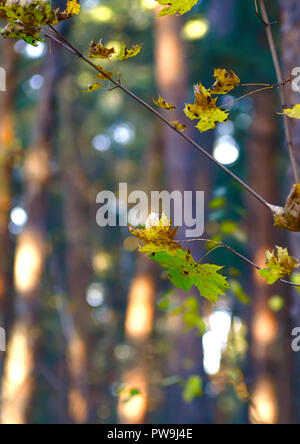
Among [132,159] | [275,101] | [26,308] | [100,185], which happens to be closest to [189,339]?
[26,308]

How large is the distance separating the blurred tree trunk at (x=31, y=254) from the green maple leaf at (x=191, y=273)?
21.3ft

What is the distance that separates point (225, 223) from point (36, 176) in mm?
5151

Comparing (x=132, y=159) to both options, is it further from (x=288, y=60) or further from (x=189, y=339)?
(x=288, y=60)

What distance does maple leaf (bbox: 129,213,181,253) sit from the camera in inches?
41.7

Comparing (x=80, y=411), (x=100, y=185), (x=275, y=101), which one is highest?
(x=100, y=185)

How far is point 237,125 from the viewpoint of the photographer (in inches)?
448

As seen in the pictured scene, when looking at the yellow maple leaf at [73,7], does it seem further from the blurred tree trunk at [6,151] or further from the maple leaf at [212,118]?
the blurred tree trunk at [6,151]

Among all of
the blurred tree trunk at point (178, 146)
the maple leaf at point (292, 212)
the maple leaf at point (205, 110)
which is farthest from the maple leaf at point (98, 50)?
the blurred tree trunk at point (178, 146)

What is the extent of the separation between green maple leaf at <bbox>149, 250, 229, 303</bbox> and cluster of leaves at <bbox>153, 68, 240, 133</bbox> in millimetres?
310

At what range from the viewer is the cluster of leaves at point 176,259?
1062 mm

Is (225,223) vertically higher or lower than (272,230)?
lower

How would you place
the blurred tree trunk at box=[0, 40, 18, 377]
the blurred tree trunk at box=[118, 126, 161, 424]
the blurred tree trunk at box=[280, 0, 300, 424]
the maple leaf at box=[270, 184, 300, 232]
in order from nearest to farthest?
1. the maple leaf at box=[270, 184, 300, 232]
2. the blurred tree trunk at box=[280, 0, 300, 424]
3. the blurred tree trunk at box=[118, 126, 161, 424]
4. the blurred tree trunk at box=[0, 40, 18, 377]

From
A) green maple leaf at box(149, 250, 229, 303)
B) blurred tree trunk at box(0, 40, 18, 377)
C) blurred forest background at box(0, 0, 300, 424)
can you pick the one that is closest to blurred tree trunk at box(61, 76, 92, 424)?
blurred forest background at box(0, 0, 300, 424)

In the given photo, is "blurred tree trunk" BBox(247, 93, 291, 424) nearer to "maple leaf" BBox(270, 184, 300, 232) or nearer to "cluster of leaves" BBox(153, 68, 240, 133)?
"cluster of leaves" BBox(153, 68, 240, 133)
